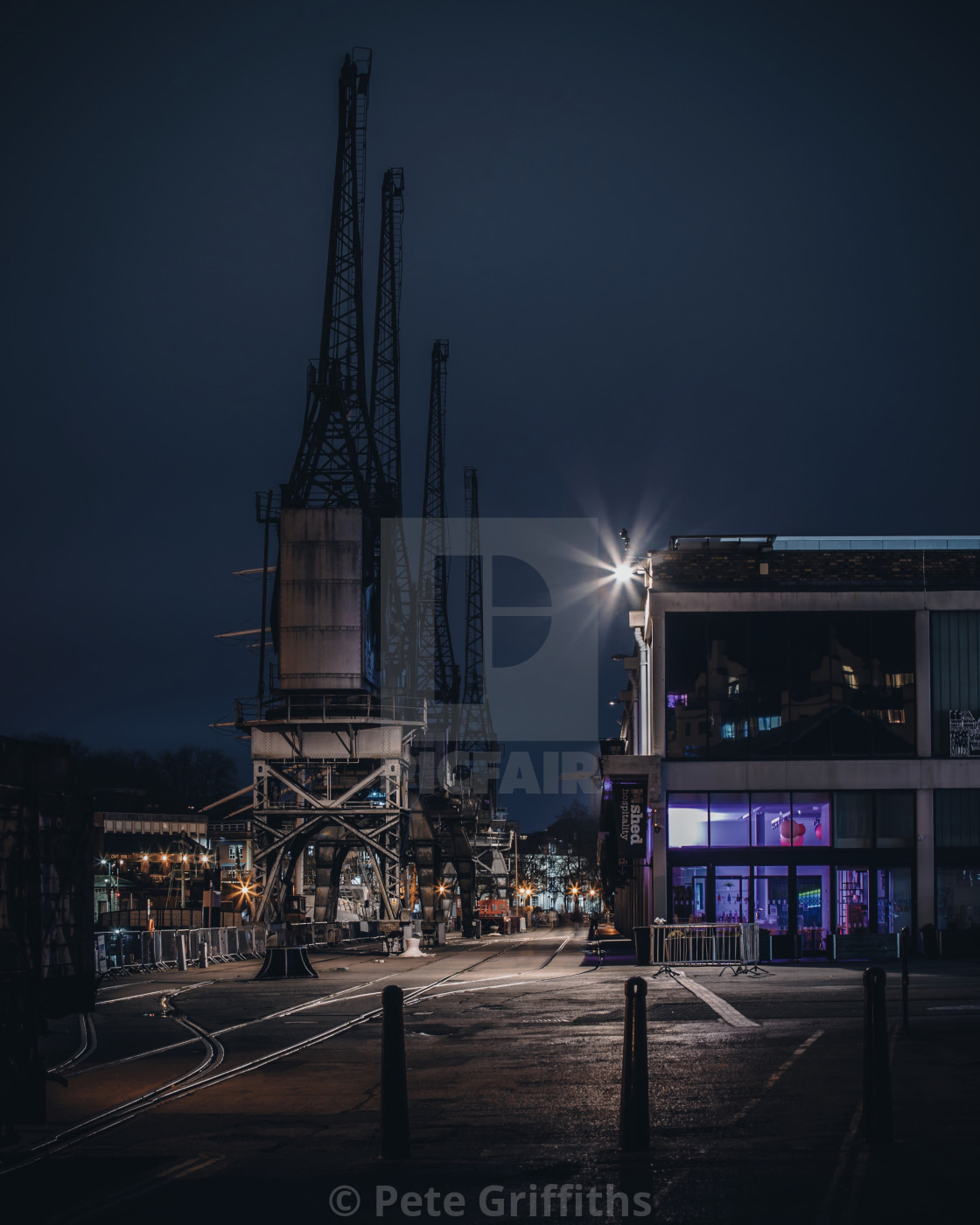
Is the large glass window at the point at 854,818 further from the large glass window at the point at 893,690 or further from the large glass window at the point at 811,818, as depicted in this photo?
the large glass window at the point at 893,690

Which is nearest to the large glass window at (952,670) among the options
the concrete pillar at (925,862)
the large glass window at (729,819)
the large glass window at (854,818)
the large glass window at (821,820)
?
the concrete pillar at (925,862)

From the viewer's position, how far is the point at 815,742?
3791 cm

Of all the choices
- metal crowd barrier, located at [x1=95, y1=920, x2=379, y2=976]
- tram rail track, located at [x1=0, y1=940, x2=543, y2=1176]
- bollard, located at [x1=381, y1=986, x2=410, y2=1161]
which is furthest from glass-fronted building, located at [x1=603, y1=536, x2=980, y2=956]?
bollard, located at [x1=381, y1=986, x2=410, y2=1161]

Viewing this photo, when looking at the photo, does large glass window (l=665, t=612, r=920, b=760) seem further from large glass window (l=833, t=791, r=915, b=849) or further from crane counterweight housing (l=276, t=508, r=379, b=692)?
crane counterweight housing (l=276, t=508, r=379, b=692)

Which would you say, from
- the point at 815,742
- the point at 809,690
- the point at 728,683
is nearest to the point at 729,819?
the point at 815,742

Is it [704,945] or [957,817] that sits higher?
[957,817]

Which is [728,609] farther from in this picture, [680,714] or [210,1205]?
[210,1205]

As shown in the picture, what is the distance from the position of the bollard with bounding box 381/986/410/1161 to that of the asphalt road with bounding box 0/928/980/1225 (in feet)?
0.64

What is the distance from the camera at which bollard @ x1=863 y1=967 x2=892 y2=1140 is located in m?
8.84

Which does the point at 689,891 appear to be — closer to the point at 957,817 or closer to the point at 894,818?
the point at 894,818

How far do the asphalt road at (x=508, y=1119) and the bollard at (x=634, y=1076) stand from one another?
0.68ft

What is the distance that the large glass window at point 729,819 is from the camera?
37.5m

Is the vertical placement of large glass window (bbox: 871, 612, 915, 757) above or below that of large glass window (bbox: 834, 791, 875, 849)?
above

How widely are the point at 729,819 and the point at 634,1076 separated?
98.3 feet
